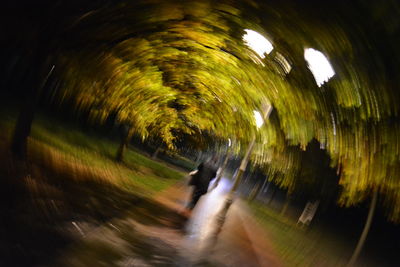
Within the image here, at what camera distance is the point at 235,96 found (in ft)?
49.6

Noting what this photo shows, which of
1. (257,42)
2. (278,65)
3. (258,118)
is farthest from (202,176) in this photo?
(258,118)

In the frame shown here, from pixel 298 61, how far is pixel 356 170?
331 cm

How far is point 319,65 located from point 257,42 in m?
1.81

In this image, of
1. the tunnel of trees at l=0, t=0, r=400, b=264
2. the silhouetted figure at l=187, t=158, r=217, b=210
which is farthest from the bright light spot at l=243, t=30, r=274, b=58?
the silhouetted figure at l=187, t=158, r=217, b=210

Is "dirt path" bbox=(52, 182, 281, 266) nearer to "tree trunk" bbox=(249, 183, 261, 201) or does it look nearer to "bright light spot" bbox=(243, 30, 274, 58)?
"bright light spot" bbox=(243, 30, 274, 58)

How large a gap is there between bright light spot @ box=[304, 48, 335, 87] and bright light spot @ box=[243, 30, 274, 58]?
116 cm

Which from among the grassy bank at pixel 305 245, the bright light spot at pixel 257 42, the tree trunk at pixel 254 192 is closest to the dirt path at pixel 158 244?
the grassy bank at pixel 305 245

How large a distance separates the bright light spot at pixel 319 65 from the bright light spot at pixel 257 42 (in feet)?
3.81

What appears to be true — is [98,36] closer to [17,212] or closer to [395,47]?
[17,212]

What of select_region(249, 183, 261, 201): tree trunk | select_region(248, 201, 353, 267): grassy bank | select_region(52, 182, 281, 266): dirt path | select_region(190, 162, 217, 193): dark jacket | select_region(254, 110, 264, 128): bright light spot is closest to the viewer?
select_region(52, 182, 281, 266): dirt path

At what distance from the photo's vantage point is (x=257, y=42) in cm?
836

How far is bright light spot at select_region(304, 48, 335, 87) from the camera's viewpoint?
699 cm

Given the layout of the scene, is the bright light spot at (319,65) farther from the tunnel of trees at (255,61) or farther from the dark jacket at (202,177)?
the dark jacket at (202,177)

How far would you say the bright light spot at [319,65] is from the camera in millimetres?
6989
